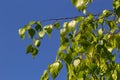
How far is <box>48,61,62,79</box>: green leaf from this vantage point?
297 centimetres

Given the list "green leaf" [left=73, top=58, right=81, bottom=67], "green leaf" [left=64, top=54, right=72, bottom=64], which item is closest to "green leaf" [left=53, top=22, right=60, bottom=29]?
"green leaf" [left=64, top=54, right=72, bottom=64]

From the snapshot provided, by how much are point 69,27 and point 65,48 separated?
23cm

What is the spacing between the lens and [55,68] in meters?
3.00

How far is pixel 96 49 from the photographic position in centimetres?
309

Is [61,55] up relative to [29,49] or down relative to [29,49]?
down

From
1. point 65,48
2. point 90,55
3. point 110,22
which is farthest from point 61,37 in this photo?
point 110,22

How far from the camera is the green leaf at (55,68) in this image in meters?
2.97

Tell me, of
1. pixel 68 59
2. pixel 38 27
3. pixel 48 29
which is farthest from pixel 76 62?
pixel 38 27

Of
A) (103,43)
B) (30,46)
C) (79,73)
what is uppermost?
(30,46)

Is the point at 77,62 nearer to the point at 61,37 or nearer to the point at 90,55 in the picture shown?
the point at 90,55

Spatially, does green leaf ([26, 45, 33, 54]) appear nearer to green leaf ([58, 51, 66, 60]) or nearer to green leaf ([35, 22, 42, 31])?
green leaf ([35, 22, 42, 31])

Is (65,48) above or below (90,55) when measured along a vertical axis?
above

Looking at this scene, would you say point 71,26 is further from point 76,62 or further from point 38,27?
point 38,27

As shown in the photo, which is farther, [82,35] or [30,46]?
[30,46]
